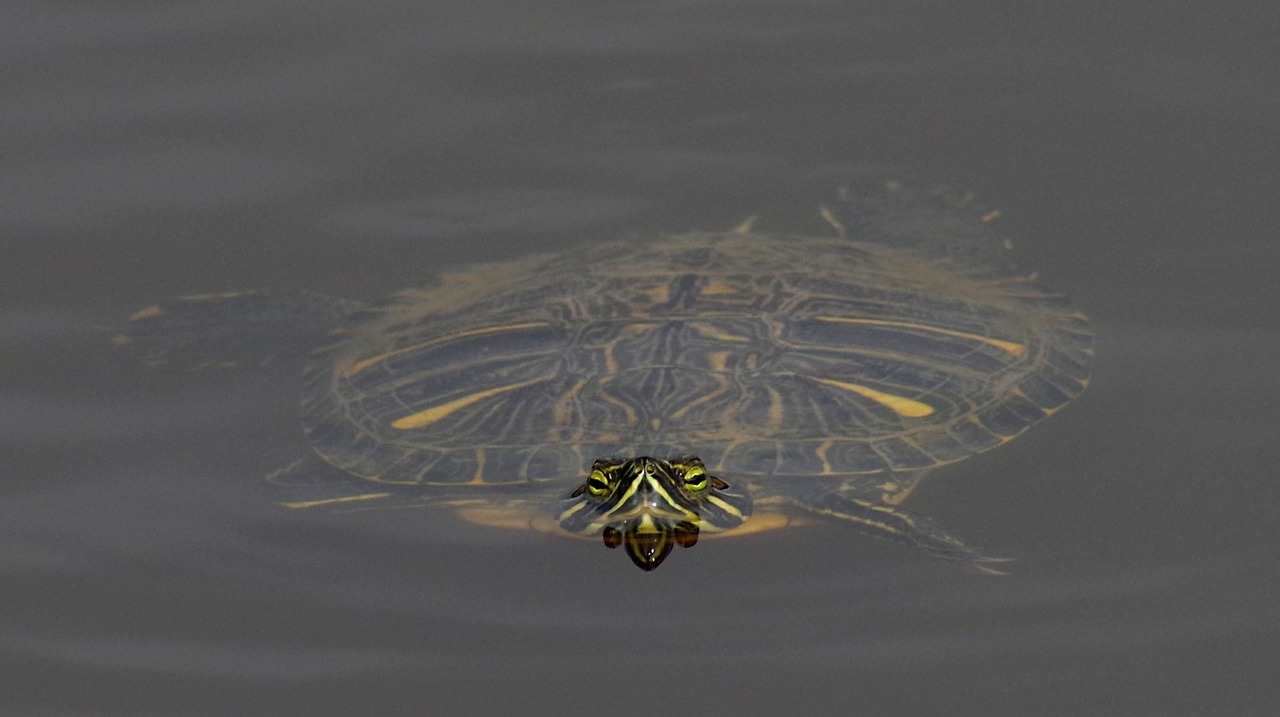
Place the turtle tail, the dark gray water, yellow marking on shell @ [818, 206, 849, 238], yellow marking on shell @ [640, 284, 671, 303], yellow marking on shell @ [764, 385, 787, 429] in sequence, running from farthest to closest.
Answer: yellow marking on shell @ [818, 206, 849, 238]
the turtle tail
yellow marking on shell @ [640, 284, 671, 303]
yellow marking on shell @ [764, 385, 787, 429]
the dark gray water

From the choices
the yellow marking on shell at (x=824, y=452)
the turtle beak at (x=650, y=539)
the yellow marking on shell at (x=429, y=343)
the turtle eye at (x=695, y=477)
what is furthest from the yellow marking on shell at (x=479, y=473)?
the yellow marking on shell at (x=824, y=452)

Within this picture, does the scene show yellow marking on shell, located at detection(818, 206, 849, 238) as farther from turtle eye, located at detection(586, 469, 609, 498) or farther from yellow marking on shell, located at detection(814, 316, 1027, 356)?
turtle eye, located at detection(586, 469, 609, 498)

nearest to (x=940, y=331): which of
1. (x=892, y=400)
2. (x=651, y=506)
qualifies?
(x=892, y=400)

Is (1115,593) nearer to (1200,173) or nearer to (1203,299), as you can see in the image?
(1203,299)

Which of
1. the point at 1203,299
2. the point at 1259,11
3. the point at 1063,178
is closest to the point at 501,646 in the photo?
the point at 1203,299

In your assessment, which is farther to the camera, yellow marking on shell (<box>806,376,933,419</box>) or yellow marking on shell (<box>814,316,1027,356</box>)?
yellow marking on shell (<box>814,316,1027,356</box>)

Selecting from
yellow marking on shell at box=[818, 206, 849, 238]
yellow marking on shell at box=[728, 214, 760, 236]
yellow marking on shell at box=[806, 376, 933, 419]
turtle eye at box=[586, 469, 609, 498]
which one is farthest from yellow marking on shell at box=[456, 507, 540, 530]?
yellow marking on shell at box=[818, 206, 849, 238]

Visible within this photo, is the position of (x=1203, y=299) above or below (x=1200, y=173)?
below
